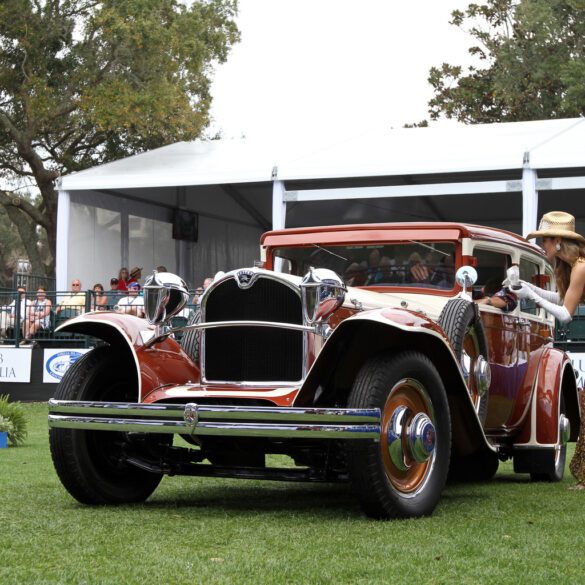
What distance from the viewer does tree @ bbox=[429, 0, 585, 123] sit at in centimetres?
3250

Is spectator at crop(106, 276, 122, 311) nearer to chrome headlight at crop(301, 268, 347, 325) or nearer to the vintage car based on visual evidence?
the vintage car

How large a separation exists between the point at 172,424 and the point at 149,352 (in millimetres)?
668

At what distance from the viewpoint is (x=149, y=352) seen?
5.88 metres

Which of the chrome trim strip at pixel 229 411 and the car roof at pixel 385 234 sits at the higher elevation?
the car roof at pixel 385 234

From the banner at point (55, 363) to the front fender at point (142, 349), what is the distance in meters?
11.1

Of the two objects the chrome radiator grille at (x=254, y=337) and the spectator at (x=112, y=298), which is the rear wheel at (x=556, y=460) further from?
the spectator at (x=112, y=298)

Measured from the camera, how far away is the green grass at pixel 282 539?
397 cm

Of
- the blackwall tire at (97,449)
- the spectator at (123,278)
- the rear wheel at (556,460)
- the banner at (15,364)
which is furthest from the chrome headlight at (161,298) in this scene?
the spectator at (123,278)

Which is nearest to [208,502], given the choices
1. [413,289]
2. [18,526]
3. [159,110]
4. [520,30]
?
[18,526]

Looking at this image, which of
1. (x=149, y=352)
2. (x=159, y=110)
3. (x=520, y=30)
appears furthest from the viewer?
(x=520, y=30)

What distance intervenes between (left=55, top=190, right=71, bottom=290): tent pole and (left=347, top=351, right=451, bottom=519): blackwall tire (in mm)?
15785

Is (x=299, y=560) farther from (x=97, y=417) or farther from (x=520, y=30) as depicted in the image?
(x=520, y=30)

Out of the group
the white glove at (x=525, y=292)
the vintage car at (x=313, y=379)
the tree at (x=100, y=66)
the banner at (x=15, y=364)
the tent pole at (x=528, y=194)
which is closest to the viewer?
the vintage car at (x=313, y=379)

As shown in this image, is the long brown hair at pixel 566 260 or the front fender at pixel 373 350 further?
the long brown hair at pixel 566 260
